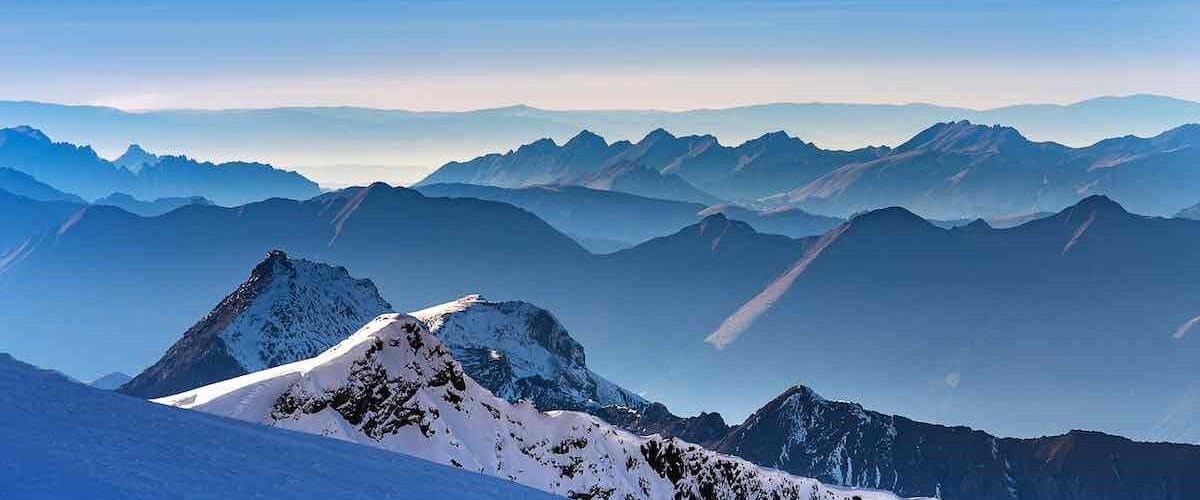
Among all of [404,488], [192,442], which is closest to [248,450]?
[192,442]

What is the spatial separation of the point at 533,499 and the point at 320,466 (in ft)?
29.5

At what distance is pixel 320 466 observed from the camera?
56031 millimetres

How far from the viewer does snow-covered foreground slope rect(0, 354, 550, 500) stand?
46797 millimetres

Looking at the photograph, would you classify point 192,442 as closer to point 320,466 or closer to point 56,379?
point 320,466

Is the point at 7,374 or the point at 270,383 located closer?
the point at 7,374

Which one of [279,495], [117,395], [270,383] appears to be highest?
[270,383]

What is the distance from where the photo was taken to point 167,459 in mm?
51812

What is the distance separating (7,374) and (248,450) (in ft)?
40.1

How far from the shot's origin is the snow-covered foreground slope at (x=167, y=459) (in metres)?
46.8

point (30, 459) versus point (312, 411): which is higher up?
point (312, 411)

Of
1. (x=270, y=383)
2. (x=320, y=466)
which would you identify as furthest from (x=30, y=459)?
(x=270, y=383)

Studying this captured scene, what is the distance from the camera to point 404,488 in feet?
180

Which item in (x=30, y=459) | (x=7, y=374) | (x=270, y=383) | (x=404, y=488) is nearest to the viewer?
(x=30, y=459)

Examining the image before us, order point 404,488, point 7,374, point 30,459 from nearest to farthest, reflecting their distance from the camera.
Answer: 1. point 30,459
2. point 404,488
3. point 7,374
